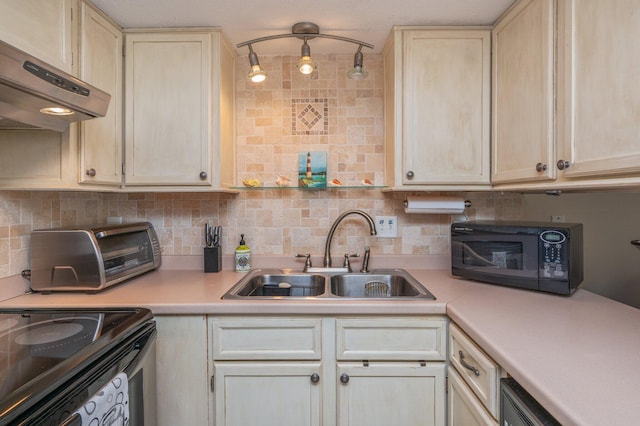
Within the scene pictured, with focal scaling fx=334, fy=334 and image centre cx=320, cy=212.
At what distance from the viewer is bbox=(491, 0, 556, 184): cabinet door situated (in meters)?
1.23

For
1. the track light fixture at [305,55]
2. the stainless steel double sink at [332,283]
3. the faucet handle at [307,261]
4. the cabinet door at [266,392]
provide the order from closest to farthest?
the cabinet door at [266,392], the track light fixture at [305,55], the stainless steel double sink at [332,283], the faucet handle at [307,261]

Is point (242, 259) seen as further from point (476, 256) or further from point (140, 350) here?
point (476, 256)

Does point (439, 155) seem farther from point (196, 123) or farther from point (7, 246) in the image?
point (7, 246)

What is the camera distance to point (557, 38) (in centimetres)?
119

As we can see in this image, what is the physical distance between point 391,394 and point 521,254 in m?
0.80

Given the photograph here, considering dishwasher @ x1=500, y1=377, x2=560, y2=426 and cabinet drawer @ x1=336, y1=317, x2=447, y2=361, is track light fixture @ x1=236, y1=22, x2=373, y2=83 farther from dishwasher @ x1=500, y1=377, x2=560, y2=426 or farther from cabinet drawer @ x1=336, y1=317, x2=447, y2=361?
dishwasher @ x1=500, y1=377, x2=560, y2=426

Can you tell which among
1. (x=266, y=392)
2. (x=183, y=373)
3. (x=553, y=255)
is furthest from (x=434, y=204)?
(x=183, y=373)

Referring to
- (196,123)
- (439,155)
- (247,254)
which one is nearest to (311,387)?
(247,254)

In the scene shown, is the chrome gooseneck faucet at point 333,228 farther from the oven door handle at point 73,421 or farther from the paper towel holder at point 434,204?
the oven door handle at point 73,421

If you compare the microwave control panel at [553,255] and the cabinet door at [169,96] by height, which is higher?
the cabinet door at [169,96]

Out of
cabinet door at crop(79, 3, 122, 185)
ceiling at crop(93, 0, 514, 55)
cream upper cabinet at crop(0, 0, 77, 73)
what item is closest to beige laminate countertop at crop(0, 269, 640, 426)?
cabinet door at crop(79, 3, 122, 185)

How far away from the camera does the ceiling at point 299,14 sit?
146 centimetres

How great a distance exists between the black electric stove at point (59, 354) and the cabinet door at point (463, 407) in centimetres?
111

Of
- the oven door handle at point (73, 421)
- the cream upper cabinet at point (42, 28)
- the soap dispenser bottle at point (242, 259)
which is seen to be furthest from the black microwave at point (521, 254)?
the cream upper cabinet at point (42, 28)
